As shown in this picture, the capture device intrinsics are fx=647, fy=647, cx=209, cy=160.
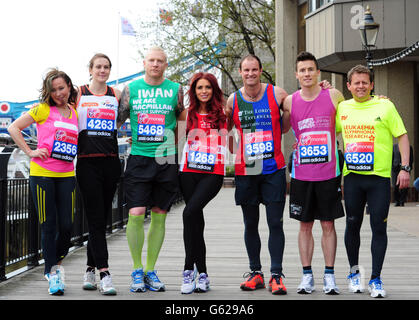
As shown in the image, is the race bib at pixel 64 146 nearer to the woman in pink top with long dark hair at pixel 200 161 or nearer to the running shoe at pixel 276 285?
the woman in pink top with long dark hair at pixel 200 161

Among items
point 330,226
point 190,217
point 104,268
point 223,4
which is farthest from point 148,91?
point 223,4

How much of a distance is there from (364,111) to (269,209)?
1.17 meters

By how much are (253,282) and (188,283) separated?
0.61m

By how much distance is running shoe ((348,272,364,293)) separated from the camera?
18.1ft

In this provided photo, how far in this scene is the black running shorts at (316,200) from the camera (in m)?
5.47

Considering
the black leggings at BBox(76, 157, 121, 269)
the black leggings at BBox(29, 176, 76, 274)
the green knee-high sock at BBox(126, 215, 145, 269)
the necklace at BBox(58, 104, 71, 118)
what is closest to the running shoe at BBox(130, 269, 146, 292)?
the green knee-high sock at BBox(126, 215, 145, 269)

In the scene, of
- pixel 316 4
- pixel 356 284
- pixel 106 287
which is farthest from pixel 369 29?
pixel 106 287

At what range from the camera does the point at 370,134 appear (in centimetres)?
540

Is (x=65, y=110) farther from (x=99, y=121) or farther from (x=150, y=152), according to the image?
(x=150, y=152)

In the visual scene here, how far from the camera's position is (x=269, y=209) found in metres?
5.69

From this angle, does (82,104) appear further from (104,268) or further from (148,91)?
(104,268)

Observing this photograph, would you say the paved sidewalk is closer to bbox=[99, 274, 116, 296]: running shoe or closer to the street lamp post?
bbox=[99, 274, 116, 296]: running shoe

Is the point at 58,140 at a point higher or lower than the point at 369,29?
lower
